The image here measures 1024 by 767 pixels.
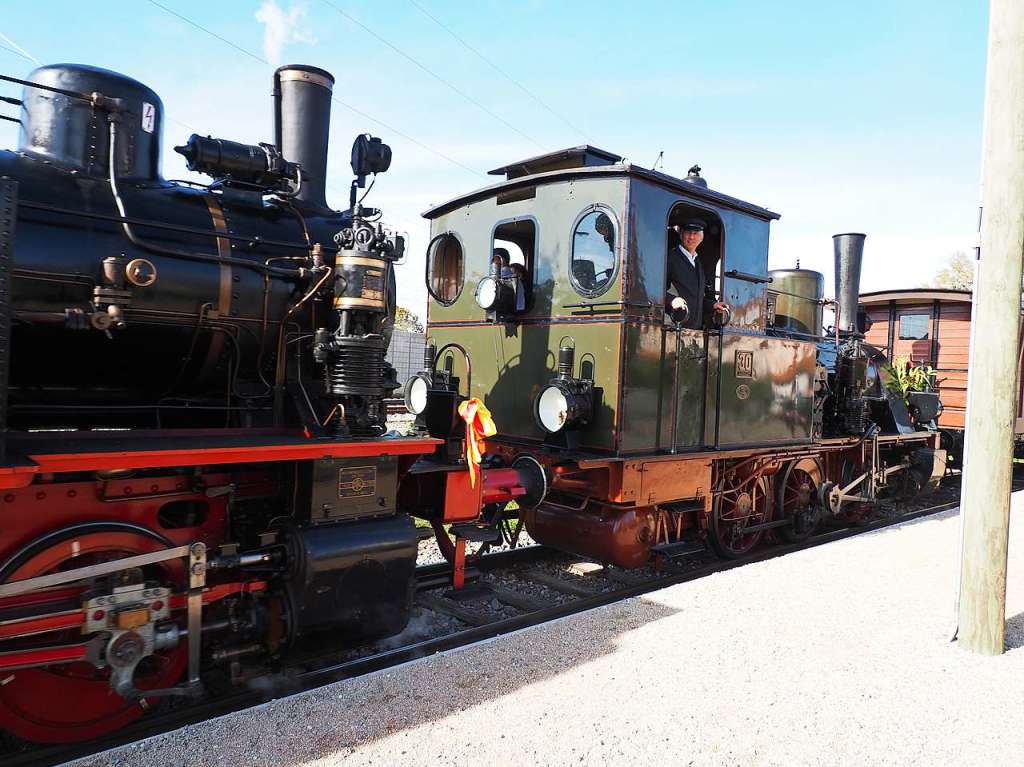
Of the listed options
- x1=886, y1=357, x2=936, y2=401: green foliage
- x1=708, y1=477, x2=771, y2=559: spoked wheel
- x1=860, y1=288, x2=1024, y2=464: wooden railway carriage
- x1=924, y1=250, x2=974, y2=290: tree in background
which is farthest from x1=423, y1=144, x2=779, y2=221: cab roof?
x1=924, y1=250, x2=974, y2=290: tree in background

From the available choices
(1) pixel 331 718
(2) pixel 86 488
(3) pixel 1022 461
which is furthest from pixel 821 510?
(3) pixel 1022 461

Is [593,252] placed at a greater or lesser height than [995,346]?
greater

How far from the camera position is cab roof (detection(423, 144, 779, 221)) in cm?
519

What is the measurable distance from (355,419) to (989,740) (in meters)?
3.17

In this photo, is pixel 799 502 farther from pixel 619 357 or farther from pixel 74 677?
pixel 74 677

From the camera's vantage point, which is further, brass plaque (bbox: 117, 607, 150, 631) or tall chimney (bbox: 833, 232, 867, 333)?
tall chimney (bbox: 833, 232, 867, 333)

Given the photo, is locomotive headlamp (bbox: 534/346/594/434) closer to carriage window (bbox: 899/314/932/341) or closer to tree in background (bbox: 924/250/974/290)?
carriage window (bbox: 899/314/932/341)

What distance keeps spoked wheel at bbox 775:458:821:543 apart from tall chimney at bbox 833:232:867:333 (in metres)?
2.74

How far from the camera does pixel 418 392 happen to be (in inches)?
216

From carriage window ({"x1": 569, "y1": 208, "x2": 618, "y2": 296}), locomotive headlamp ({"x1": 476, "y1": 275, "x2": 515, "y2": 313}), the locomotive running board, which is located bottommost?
the locomotive running board

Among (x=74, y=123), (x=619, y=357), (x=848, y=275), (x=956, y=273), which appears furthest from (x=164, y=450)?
(x=956, y=273)

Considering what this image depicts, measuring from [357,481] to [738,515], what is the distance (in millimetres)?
4119

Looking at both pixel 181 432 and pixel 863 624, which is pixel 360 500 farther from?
A: pixel 863 624

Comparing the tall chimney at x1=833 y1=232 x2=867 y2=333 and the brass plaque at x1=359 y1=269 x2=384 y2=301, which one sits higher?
the tall chimney at x1=833 y1=232 x2=867 y2=333
